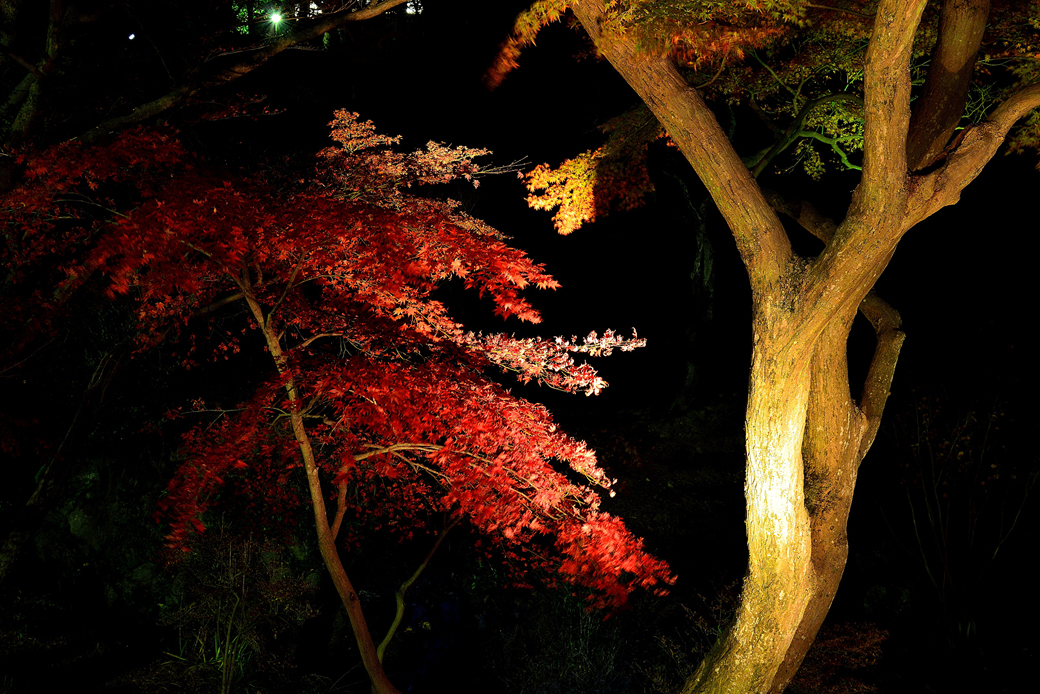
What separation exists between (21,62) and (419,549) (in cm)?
605

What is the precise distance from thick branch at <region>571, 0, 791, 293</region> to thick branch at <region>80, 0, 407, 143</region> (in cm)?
229

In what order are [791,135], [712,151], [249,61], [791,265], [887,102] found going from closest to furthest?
1. [887,102]
2. [791,265]
3. [712,151]
4. [791,135]
5. [249,61]

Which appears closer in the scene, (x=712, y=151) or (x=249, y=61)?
(x=712, y=151)

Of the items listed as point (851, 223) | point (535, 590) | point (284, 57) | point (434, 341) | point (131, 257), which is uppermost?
point (284, 57)

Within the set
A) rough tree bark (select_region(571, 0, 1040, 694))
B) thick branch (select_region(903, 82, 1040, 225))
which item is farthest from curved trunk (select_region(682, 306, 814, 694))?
thick branch (select_region(903, 82, 1040, 225))

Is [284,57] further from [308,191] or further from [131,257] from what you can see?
[131,257]

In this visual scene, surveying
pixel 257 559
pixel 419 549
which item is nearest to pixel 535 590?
pixel 419 549

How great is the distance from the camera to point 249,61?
5.26m

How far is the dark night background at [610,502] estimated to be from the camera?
591 cm

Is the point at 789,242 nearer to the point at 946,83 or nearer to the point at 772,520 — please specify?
the point at 946,83

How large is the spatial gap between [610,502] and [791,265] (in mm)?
5370

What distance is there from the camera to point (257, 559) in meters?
5.57

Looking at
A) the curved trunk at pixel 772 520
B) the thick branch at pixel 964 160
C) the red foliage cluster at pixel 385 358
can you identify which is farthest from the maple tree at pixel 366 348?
the thick branch at pixel 964 160

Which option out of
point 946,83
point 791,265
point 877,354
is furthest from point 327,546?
point 946,83
